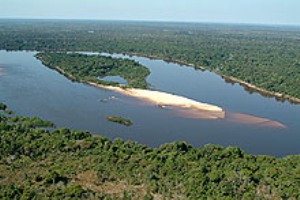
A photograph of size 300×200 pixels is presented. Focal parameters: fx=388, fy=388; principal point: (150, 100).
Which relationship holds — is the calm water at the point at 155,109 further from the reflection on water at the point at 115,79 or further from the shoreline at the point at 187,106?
the reflection on water at the point at 115,79

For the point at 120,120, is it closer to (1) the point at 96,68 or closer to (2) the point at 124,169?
(2) the point at 124,169

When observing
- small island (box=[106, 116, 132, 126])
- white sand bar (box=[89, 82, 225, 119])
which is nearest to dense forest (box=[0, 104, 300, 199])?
small island (box=[106, 116, 132, 126])

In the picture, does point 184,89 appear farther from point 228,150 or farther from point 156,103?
point 228,150

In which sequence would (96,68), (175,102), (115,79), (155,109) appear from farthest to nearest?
(96,68)
(115,79)
(175,102)
(155,109)

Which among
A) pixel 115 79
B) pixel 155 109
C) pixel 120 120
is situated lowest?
pixel 120 120

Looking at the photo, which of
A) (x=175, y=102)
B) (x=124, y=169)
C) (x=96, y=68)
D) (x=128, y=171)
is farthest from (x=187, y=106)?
(x=96, y=68)

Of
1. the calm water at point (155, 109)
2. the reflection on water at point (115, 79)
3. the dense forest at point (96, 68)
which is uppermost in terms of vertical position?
the dense forest at point (96, 68)

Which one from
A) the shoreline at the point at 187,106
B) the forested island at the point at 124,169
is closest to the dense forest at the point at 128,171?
the forested island at the point at 124,169
